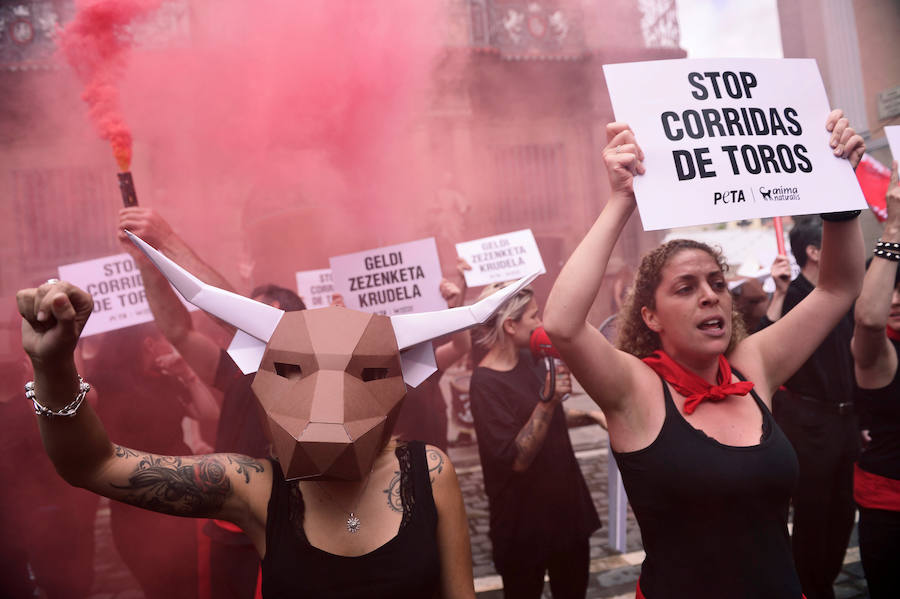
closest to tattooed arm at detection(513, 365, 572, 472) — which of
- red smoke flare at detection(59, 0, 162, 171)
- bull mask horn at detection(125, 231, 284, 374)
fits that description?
bull mask horn at detection(125, 231, 284, 374)

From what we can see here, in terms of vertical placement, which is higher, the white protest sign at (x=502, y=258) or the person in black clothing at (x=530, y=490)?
the white protest sign at (x=502, y=258)

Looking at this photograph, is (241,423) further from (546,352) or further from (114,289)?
(114,289)

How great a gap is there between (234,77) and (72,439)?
517 centimetres

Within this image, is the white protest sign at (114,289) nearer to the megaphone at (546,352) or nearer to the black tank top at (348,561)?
the megaphone at (546,352)

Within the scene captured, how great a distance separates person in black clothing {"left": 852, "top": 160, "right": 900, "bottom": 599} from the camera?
252cm

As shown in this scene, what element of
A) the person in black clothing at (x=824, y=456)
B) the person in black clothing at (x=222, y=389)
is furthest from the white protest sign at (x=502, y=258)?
the person in black clothing at (x=222, y=389)

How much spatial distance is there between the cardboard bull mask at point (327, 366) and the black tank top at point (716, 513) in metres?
0.71

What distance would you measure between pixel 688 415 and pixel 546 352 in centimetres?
120

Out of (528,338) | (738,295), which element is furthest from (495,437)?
(738,295)

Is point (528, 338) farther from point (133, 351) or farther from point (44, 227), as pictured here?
point (44, 227)

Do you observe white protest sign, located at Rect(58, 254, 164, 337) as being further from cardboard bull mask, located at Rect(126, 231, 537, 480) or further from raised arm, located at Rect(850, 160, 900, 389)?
raised arm, located at Rect(850, 160, 900, 389)

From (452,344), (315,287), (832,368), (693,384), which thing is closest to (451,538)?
(693,384)

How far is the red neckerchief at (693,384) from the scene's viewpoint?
1.91 m

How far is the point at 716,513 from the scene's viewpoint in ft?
5.76
